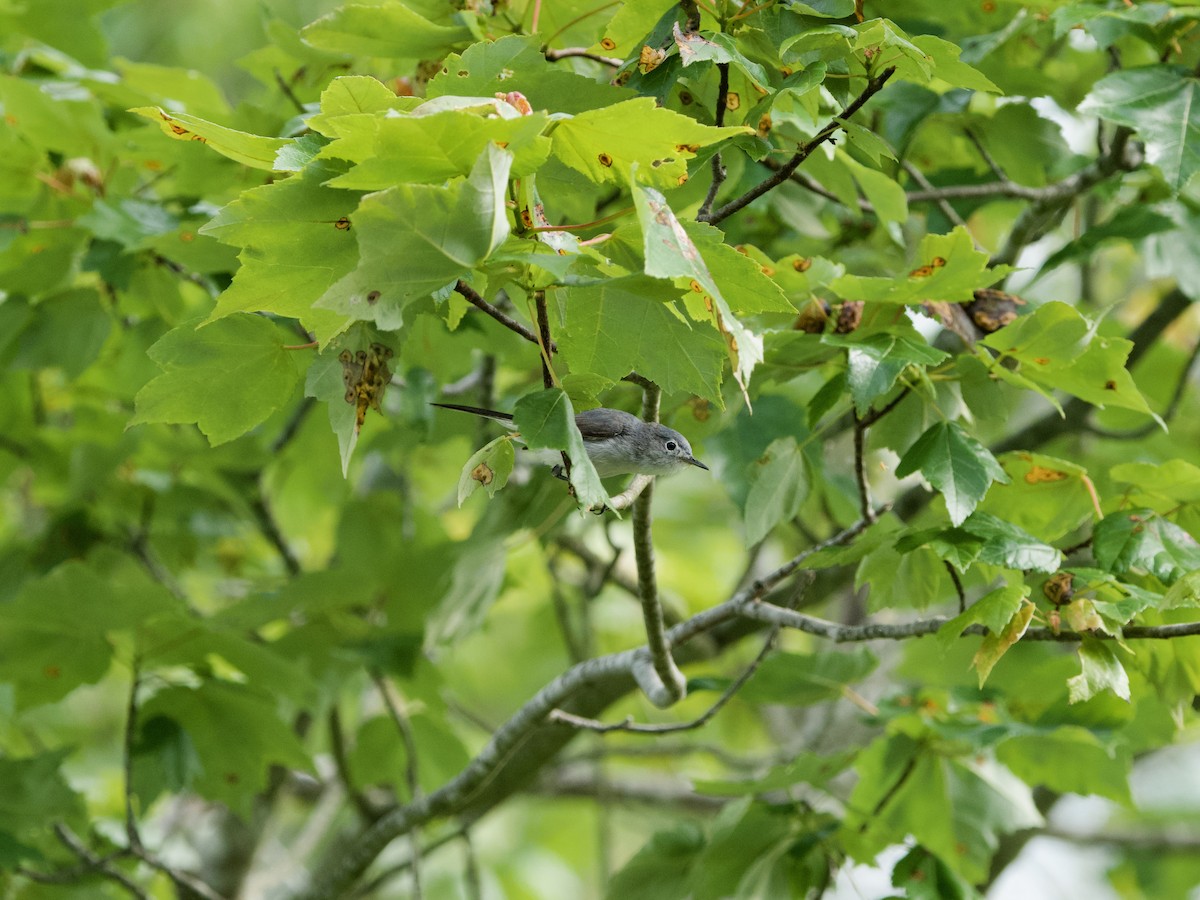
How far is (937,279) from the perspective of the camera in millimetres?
1792

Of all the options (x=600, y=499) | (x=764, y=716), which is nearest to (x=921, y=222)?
(x=764, y=716)

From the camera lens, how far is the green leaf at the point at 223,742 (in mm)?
2877

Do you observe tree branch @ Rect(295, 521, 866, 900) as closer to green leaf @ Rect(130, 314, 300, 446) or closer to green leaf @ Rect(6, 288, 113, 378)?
green leaf @ Rect(130, 314, 300, 446)

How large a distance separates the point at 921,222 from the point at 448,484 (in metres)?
2.44

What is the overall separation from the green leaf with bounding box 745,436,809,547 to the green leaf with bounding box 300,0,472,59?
90 cm

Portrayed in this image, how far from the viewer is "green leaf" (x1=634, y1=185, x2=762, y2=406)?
1.19m

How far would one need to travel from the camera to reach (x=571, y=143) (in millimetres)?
1429

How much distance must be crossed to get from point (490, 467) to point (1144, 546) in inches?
39.5

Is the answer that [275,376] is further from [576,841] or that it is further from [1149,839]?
[576,841]

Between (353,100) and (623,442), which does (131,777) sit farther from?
(353,100)

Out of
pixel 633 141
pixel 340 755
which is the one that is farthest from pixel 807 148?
pixel 340 755

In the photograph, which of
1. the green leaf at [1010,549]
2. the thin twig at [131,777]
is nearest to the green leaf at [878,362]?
the green leaf at [1010,549]

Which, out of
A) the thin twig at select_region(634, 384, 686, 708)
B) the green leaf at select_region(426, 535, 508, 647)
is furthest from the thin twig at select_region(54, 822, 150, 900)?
the thin twig at select_region(634, 384, 686, 708)

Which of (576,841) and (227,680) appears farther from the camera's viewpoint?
(576,841)
